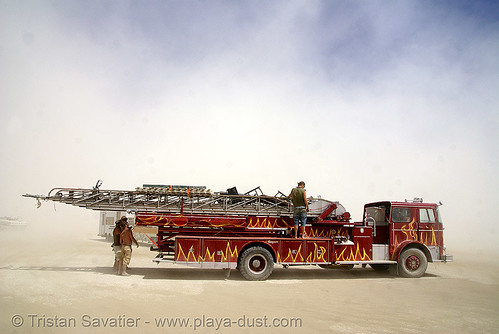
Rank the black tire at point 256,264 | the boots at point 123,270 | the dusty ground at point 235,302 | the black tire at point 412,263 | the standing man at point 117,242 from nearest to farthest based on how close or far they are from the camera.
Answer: the dusty ground at point 235,302, the boots at point 123,270, the black tire at point 256,264, the standing man at point 117,242, the black tire at point 412,263

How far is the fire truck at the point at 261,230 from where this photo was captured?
11141 millimetres

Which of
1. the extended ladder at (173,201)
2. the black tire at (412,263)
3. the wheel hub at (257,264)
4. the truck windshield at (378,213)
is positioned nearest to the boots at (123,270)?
the extended ladder at (173,201)

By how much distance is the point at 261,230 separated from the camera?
38.8 ft

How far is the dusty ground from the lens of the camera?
19.3 feet

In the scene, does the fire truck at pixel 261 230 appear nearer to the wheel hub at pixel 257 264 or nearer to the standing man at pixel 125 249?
the wheel hub at pixel 257 264

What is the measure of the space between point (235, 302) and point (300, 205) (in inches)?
186

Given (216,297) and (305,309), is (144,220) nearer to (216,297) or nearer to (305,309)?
(216,297)

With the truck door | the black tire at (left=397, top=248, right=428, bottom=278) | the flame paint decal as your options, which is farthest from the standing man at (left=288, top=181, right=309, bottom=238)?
the black tire at (left=397, top=248, right=428, bottom=278)

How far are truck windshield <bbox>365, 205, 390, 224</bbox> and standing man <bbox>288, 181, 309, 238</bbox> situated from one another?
3362 mm

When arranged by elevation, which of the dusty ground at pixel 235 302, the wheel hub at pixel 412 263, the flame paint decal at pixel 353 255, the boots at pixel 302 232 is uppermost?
the boots at pixel 302 232

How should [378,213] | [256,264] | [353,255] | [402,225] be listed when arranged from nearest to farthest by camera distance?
1. [256,264]
2. [353,255]
3. [402,225]
4. [378,213]

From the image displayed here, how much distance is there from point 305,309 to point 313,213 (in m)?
5.59

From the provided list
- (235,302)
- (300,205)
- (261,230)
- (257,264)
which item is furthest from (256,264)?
(235,302)

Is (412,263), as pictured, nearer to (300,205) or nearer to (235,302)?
(300,205)
